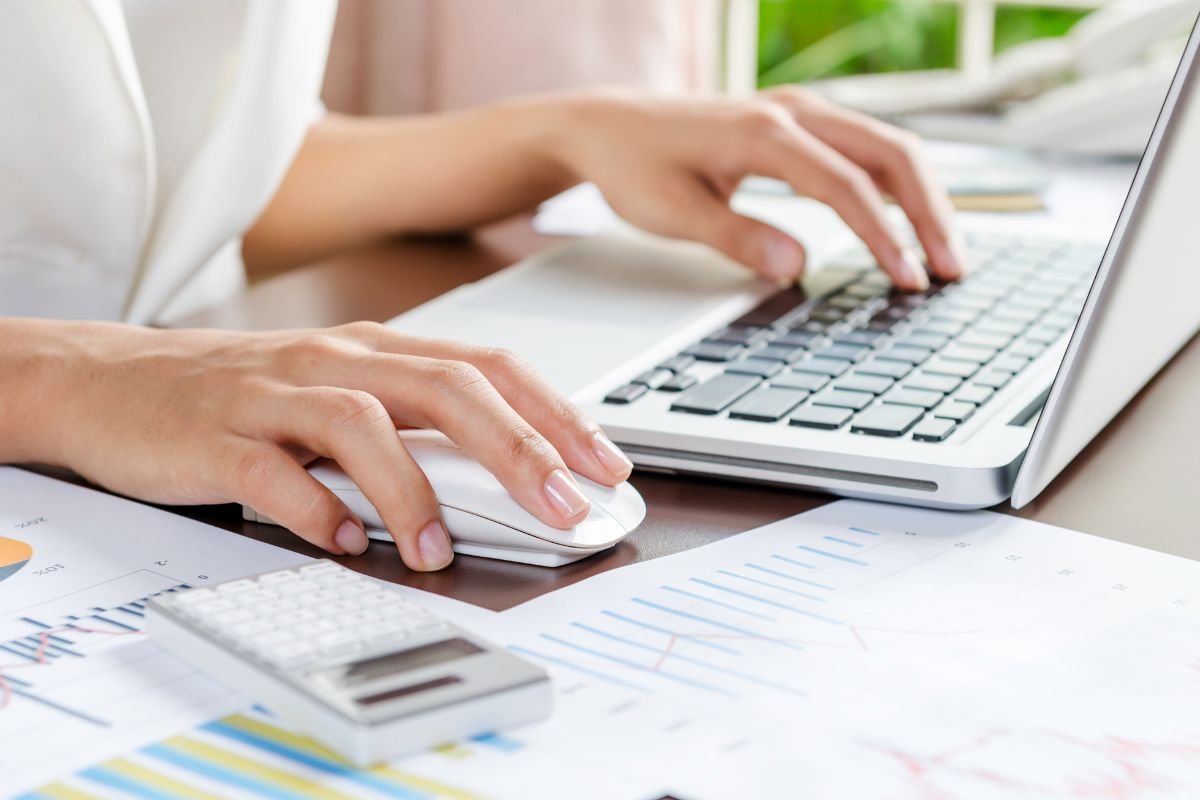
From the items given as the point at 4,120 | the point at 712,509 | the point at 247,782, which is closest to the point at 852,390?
the point at 712,509

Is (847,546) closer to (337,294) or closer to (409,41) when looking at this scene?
(337,294)

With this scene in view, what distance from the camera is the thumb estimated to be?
83 cm

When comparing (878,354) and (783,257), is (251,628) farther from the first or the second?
(783,257)

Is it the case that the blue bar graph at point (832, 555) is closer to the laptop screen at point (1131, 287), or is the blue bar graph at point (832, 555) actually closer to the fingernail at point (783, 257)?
the laptop screen at point (1131, 287)

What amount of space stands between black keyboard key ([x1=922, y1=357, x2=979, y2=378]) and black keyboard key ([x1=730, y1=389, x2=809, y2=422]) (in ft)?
0.26

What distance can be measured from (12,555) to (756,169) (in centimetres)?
53

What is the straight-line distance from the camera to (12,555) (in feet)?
1.64

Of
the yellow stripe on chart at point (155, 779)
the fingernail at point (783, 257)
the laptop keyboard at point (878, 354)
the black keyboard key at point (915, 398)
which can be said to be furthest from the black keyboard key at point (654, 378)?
the yellow stripe on chart at point (155, 779)

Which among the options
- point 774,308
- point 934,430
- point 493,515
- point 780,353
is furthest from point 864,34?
point 493,515

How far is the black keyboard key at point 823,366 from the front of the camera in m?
0.64

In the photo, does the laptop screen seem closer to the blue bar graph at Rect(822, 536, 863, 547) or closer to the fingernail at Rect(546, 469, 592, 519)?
the blue bar graph at Rect(822, 536, 863, 547)

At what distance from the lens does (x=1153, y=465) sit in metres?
0.60

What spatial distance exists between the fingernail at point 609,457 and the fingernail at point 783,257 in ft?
1.10

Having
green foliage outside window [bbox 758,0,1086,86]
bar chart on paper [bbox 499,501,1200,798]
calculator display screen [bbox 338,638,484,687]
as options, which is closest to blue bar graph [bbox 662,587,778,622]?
bar chart on paper [bbox 499,501,1200,798]
